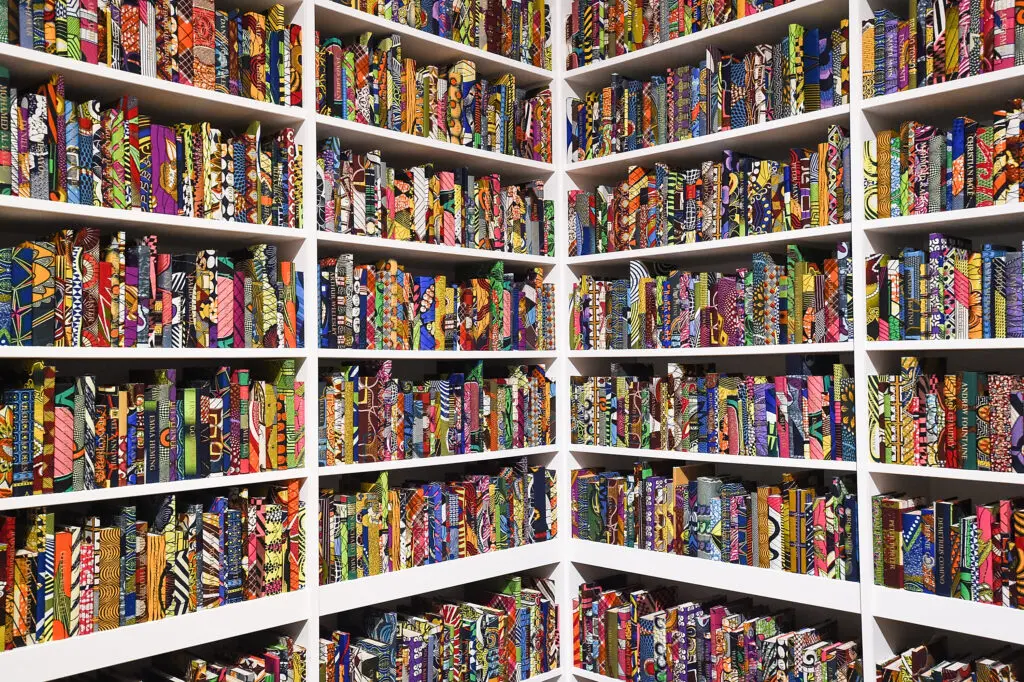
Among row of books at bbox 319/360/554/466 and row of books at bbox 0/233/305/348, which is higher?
row of books at bbox 0/233/305/348

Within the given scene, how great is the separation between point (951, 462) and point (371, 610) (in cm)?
159

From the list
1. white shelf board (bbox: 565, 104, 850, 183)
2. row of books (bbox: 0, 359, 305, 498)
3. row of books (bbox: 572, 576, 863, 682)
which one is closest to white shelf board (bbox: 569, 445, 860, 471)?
row of books (bbox: 572, 576, 863, 682)

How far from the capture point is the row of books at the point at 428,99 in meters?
2.52

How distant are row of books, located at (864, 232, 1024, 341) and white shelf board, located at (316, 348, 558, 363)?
1.06m

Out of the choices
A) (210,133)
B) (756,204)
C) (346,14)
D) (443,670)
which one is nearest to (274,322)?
(210,133)

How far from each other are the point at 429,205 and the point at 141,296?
0.92 metres

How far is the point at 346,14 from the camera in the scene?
2508mm

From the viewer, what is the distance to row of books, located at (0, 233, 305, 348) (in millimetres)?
1949

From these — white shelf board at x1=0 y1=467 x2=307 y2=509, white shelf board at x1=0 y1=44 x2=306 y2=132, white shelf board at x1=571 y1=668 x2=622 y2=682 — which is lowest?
white shelf board at x1=571 y1=668 x2=622 y2=682

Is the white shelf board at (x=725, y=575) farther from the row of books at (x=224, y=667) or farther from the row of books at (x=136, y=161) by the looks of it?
the row of books at (x=136, y=161)

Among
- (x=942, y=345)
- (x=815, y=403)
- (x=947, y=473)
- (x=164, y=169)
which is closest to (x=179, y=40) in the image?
(x=164, y=169)

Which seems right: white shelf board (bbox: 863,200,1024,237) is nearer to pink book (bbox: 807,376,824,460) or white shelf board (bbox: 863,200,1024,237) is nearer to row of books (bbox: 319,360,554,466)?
pink book (bbox: 807,376,824,460)

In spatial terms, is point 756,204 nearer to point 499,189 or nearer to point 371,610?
point 499,189

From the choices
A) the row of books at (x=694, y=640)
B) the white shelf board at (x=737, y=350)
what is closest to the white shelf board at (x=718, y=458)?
Answer: the white shelf board at (x=737, y=350)
